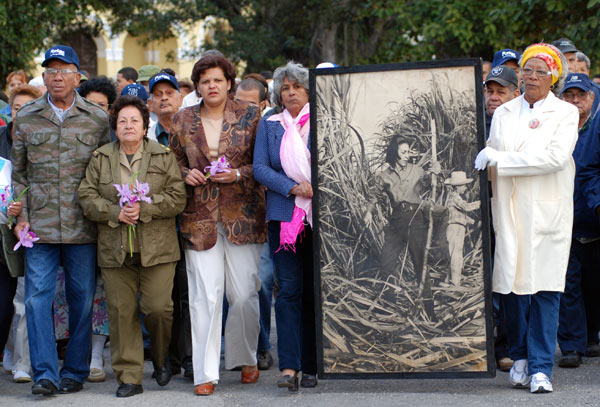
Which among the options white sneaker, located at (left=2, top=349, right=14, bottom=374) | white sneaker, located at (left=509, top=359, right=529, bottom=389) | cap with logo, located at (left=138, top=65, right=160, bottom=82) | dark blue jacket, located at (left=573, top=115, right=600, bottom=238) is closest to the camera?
white sneaker, located at (left=509, top=359, right=529, bottom=389)

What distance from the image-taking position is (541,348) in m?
6.35

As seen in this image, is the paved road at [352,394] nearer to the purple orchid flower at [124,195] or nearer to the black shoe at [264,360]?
the black shoe at [264,360]

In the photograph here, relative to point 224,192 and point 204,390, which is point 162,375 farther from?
point 224,192

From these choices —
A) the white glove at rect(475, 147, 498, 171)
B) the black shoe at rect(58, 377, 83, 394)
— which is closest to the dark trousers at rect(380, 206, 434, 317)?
the white glove at rect(475, 147, 498, 171)

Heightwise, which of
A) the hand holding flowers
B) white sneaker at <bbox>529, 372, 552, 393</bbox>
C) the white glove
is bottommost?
white sneaker at <bbox>529, 372, 552, 393</bbox>

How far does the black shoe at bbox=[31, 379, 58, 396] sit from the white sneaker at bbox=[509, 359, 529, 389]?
3041 mm

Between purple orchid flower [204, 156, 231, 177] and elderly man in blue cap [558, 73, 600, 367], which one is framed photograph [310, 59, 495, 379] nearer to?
purple orchid flower [204, 156, 231, 177]

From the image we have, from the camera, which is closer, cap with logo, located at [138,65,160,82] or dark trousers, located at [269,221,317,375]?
dark trousers, located at [269,221,317,375]

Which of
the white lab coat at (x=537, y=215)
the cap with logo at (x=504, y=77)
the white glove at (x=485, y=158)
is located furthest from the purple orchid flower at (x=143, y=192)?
the cap with logo at (x=504, y=77)

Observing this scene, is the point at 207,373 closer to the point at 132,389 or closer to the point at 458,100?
the point at 132,389

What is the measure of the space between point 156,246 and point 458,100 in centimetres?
222

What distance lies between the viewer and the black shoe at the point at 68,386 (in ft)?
22.3

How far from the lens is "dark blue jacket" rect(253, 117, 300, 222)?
650 cm

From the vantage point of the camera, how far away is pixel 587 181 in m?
7.25
